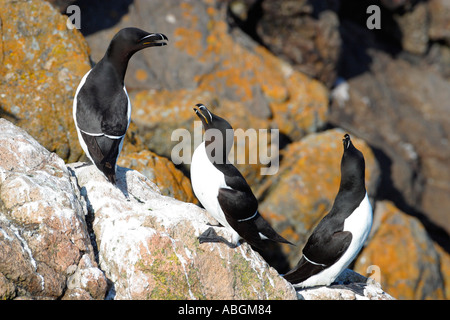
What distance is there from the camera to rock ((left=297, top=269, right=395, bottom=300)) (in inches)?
186

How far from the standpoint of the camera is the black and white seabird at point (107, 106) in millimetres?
4984

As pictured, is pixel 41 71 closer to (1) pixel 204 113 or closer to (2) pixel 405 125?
(1) pixel 204 113

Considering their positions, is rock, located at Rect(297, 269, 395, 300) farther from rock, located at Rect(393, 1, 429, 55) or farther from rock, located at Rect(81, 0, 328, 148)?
rock, located at Rect(393, 1, 429, 55)

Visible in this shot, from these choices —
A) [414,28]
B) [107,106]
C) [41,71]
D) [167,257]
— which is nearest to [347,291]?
[167,257]

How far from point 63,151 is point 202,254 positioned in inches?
110

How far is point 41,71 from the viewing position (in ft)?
22.0

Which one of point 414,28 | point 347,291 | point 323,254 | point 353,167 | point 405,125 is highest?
point 353,167

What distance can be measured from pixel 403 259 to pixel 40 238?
675 centimetres

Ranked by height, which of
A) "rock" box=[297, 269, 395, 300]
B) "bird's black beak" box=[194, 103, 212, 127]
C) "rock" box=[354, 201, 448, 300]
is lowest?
"rock" box=[354, 201, 448, 300]

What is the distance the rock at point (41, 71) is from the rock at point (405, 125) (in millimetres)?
6089

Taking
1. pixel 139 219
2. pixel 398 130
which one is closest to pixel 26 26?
pixel 139 219

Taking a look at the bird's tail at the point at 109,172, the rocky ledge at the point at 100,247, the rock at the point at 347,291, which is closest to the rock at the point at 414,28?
the rock at the point at 347,291

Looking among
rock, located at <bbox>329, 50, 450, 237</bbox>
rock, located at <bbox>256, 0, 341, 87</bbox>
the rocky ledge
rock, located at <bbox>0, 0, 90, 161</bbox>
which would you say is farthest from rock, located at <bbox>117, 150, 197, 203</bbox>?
rock, located at <bbox>329, 50, 450, 237</bbox>

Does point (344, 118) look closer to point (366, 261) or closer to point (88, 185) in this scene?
point (366, 261)
